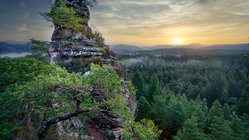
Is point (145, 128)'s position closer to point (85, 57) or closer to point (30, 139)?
point (30, 139)

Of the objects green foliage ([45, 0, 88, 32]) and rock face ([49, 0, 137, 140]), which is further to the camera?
green foliage ([45, 0, 88, 32])

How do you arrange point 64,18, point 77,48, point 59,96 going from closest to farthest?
point 59,96 → point 77,48 → point 64,18

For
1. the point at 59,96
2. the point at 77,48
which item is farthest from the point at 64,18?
the point at 59,96

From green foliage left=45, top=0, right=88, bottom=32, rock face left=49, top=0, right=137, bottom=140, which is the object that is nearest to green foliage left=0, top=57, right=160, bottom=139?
rock face left=49, top=0, right=137, bottom=140

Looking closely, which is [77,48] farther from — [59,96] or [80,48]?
[59,96]

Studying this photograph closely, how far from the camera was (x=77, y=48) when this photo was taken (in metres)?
27.1

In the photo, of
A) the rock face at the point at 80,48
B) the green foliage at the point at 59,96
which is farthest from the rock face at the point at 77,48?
the green foliage at the point at 59,96

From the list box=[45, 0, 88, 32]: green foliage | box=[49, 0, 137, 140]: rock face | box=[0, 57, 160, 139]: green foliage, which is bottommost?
box=[0, 57, 160, 139]: green foliage

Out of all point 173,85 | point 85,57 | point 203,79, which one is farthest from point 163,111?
point 203,79

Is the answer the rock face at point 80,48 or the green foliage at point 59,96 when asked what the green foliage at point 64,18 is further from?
the green foliage at point 59,96

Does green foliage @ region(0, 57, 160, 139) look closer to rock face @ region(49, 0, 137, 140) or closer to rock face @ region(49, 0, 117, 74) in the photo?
rock face @ region(49, 0, 137, 140)

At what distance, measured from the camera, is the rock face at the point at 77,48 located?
26578 mm

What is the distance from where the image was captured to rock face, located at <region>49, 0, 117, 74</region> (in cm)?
2658

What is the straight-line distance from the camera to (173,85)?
10662 cm
